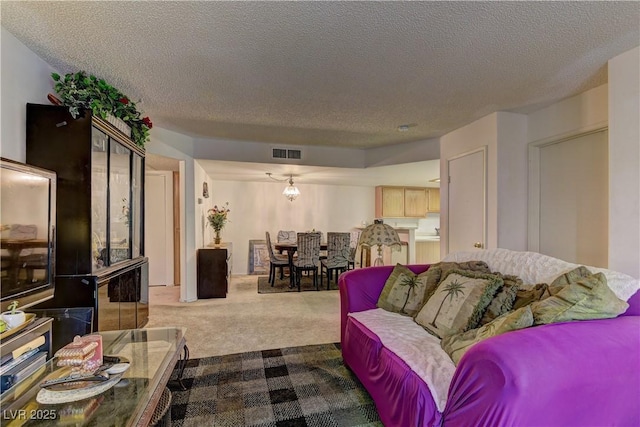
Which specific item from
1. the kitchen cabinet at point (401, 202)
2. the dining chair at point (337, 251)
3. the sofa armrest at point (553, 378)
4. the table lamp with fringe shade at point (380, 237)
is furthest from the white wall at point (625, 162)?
the kitchen cabinet at point (401, 202)

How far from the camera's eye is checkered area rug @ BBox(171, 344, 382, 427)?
1742 millimetres

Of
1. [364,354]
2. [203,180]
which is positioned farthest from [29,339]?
[203,180]

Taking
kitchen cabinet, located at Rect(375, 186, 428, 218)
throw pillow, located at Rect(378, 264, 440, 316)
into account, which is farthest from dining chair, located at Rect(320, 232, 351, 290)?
throw pillow, located at Rect(378, 264, 440, 316)

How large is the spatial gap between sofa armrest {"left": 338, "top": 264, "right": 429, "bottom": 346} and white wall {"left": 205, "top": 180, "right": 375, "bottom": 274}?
4.49 meters

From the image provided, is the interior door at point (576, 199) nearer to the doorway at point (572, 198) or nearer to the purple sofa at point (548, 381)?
the doorway at point (572, 198)

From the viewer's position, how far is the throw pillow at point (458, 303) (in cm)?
171

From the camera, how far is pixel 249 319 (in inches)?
138

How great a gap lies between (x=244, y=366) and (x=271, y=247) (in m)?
3.17

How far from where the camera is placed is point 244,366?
2377mm

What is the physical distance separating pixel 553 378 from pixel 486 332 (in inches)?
16.8

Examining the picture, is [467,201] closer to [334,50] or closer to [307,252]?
[334,50]

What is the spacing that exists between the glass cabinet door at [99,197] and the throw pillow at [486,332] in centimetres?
228

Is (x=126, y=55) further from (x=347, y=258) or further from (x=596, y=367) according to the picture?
(x=347, y=258)

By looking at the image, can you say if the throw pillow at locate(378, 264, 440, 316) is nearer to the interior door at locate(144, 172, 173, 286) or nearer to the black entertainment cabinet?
the black entertainment cabinet
